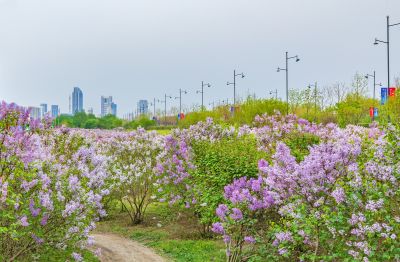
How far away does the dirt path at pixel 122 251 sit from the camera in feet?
38.2

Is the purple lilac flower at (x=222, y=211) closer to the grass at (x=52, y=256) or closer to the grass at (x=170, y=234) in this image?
the grass at (x=170, y=234)

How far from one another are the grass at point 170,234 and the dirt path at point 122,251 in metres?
0.27

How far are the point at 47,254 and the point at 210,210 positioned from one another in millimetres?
4074

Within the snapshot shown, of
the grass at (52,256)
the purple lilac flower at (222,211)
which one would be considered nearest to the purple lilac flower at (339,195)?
the purple lilac flower at (222,211)

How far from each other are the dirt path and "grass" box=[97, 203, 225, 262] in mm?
274

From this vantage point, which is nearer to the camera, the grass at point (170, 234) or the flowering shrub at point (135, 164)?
the grass at point (170, 234)

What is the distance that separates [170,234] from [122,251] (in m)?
1.91

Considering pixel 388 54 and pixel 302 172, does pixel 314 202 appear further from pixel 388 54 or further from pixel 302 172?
pixel 388 54

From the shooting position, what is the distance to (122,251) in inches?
485

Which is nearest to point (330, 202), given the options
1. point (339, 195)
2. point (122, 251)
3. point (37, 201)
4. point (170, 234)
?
point (339, 195)

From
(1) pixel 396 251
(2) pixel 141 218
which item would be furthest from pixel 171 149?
(1) pixel 396 251

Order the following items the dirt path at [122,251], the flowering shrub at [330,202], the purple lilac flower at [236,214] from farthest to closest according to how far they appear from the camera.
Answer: the dirt path at [122,251] < the purple lilac flower at [236,214] < the flowering shrub at [330,202]

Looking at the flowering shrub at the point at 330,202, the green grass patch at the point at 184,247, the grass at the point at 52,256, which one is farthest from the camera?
the green grass patch at the point at 184,247

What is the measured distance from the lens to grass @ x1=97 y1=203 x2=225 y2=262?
464 inches
